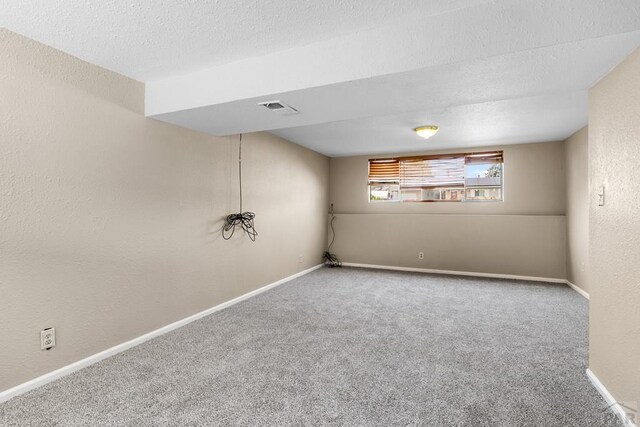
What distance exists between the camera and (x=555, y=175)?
4.85 m

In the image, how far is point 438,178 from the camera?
5.68 meters

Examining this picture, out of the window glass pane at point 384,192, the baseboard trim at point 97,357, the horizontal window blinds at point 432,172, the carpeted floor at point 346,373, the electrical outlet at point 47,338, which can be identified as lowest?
the carpeted floor at point 346,373

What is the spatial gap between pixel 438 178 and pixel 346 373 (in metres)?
4.45

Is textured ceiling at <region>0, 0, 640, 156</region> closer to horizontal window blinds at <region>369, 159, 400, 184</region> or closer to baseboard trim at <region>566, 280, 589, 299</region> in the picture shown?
baseboard trim at <region>566, 280, 589, 299</region>

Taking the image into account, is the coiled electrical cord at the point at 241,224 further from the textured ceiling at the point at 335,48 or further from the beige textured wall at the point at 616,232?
the beige textured wall at the point at 616,232

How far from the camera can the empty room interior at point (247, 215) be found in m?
1.65

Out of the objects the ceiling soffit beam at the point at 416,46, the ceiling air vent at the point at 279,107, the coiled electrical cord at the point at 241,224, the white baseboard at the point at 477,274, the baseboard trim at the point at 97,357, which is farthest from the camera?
the white baseboard at the point at 477,274

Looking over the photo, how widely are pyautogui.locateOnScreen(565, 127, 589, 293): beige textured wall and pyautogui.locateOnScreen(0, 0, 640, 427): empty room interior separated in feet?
1.79

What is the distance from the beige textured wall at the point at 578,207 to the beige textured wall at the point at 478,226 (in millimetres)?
221

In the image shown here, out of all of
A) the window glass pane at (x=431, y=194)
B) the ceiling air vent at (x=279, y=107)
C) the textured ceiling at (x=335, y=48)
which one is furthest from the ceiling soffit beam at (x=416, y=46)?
the window glass pane at (x=431, y=194)

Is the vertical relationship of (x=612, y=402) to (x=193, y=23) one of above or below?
below

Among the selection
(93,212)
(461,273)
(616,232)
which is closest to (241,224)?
(93,212)

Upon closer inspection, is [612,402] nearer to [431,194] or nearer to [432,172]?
[431,194]

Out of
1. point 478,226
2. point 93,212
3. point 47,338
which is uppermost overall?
point 93,212
